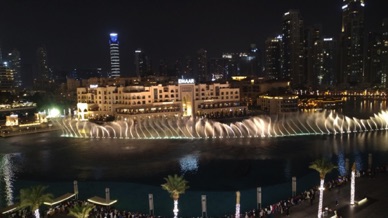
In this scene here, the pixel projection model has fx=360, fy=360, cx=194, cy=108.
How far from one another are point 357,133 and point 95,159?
169 feet

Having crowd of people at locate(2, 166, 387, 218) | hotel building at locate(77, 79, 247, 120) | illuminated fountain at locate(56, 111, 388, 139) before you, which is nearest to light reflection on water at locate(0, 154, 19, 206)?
crowd of people at locate(2, 166, 387, 218)

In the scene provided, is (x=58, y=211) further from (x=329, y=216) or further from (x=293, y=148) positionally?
(x=293, y=148)

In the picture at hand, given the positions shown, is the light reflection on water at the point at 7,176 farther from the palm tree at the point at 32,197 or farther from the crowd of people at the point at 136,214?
the palm tree at the point at 32,197

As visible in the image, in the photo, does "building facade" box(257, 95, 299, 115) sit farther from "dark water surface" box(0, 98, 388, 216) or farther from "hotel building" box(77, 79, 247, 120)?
"dark water surface" box(0, 98, 388, 216)

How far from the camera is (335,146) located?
61125 mm

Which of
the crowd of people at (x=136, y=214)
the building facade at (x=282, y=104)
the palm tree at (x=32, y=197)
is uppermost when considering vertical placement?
the building facade at (x=282, y=104)

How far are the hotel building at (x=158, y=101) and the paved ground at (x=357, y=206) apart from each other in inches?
2767

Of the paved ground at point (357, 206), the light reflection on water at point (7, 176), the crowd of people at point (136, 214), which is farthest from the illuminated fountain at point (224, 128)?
the crowd of people at point (136, 214)

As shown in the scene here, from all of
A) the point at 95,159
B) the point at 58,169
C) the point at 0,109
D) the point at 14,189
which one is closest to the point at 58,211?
the point at 14,189

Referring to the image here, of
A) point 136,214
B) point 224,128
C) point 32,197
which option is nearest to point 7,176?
point 136,214

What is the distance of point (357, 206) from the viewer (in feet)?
98.4

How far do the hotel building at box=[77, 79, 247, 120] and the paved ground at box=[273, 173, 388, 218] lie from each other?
70.3 meters

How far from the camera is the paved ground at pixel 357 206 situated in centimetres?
2853

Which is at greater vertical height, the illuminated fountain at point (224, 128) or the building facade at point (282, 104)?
the building facade at point (282, 104)
